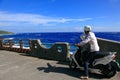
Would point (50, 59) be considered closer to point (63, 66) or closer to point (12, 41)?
point (63, 66)

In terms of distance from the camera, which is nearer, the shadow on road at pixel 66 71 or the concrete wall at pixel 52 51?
the shadow on road at pixel 66 71

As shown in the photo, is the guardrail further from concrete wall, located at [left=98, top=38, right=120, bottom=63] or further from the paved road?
the paved road

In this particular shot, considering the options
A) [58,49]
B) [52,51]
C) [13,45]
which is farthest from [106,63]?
[13,45]

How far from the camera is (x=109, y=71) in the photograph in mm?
7867

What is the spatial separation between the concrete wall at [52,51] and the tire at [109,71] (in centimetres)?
380

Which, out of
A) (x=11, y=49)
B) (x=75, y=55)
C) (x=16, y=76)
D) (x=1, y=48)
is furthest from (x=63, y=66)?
(x=1, y=48)

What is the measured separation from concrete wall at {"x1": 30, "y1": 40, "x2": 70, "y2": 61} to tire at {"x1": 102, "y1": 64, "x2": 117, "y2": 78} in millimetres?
3799

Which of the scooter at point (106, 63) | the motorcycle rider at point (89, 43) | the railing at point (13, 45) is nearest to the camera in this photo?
the scooter at point (106, 63)

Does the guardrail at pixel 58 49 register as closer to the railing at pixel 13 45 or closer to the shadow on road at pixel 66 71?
the railing at pixel 13 45

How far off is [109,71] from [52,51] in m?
5.14

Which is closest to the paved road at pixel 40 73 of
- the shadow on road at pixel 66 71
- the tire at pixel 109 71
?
the shadow on road at pixel 66 71

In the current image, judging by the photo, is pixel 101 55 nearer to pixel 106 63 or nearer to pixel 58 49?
pixel 106 63

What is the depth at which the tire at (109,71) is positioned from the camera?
25.6 feet

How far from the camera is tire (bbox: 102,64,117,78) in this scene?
7.79 m
